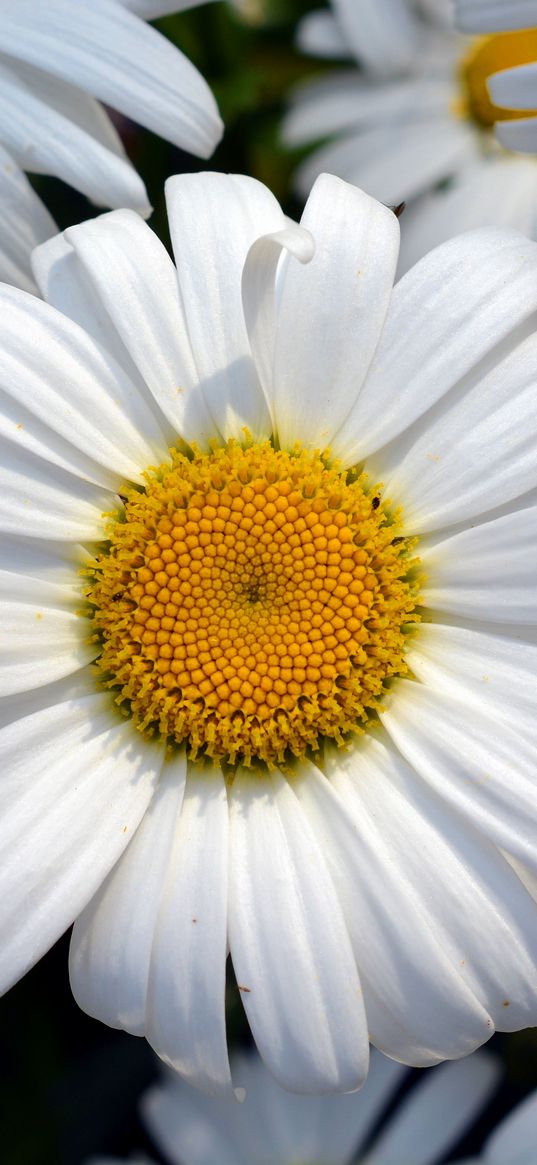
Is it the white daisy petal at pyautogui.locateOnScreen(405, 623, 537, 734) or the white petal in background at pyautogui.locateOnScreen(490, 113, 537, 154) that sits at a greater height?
the white petal in background at pyautogui.locateOnScreen(490, 113, 537, 154)

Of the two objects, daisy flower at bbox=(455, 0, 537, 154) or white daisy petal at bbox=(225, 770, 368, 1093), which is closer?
white daisy petal at bbox=(225, 770, 368, 1093)

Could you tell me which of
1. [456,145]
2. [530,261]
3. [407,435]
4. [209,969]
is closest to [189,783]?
[209,969]

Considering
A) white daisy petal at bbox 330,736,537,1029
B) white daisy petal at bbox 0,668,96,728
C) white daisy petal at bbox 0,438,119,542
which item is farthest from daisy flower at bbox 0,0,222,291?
white daisy petal at bbox 330,736,537,1029

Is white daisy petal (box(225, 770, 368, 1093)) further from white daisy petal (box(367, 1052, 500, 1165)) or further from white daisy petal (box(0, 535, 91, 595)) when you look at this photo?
white daisy petal (box(367, 1052, 500, 1165))

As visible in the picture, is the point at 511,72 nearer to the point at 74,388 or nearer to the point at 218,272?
the point at 218,272

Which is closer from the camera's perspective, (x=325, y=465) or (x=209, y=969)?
(x=209, y=969)

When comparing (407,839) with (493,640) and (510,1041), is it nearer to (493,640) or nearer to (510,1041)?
(493,640)
